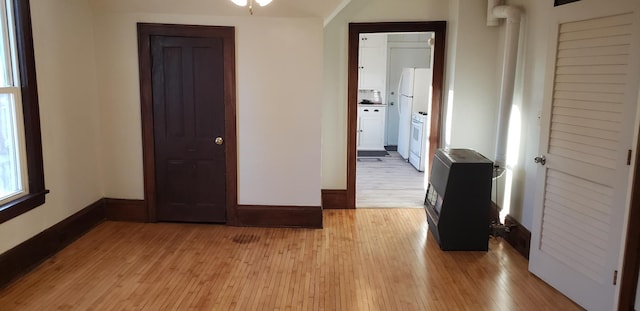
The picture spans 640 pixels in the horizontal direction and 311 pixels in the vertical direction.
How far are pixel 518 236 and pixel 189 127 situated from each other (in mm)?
3161

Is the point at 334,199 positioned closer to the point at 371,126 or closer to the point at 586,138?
the point at 586,138

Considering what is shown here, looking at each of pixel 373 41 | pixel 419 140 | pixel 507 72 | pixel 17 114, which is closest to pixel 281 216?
pixel 17 114

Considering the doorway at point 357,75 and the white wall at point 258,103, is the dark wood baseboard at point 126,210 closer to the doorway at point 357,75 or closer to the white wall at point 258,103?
the white wall at point 258,103

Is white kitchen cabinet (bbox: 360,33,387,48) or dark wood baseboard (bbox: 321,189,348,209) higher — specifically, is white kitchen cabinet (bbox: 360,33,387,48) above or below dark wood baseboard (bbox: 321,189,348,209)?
above

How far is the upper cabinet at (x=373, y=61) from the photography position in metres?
7.85

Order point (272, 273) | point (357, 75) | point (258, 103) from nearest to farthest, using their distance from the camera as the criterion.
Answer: point (272, 273) → point (258, 103) → point (357, 75)

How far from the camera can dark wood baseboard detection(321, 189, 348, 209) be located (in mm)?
5137

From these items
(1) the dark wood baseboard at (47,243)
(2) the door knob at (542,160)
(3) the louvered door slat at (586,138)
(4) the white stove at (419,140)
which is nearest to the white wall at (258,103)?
(1) the dark wood baseboard at (47,243)

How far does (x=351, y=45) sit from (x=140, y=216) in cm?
280

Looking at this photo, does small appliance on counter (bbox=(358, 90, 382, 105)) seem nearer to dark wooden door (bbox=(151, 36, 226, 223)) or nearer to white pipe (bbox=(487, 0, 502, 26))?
white pipe (bbox=(487, 0, 502, 26))

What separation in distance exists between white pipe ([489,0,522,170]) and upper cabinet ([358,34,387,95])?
368cm

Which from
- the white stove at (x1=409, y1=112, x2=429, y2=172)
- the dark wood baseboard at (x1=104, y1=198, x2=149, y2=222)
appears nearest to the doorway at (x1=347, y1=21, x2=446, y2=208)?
the white stove at (x1=409, y1=112, x2=429, y2=172)

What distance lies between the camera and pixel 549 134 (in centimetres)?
322

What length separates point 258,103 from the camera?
4293 mm
